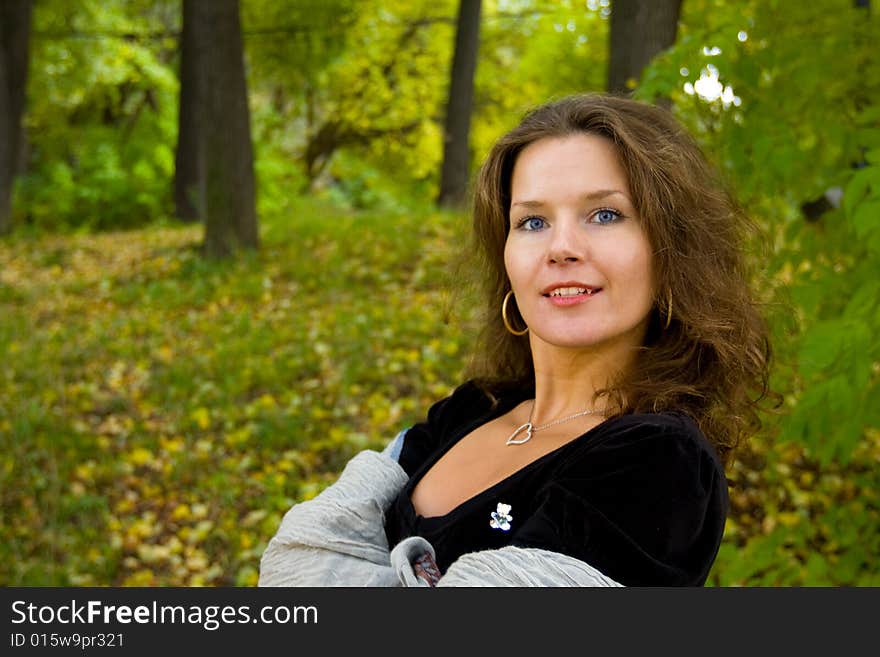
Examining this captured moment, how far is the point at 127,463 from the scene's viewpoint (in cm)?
586

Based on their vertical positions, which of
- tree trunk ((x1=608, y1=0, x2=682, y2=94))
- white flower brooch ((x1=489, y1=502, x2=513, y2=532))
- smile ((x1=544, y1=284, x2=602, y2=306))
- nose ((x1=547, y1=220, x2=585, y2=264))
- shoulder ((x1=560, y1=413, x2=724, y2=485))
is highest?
tree trunk ((x1=608, y1=0, x2=682, y2=94))

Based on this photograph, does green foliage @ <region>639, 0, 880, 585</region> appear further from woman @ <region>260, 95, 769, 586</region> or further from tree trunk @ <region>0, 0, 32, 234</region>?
tree trunk @ <region>0, 0, 32, 234</region>

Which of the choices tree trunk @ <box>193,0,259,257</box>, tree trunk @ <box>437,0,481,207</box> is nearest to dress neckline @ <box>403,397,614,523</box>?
tree trunk @ <box>193,0,259,257</box>

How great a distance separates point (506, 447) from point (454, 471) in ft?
0.37

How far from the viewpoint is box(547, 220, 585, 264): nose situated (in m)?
1.53

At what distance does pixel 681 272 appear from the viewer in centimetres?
160

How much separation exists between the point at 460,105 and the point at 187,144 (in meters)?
4.57

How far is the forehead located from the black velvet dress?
401 mm

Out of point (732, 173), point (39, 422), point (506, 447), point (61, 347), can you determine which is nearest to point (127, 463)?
point (39, 422)

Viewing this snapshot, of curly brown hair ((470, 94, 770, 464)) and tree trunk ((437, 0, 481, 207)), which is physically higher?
tree trunk ((437, 0, 481, 207))

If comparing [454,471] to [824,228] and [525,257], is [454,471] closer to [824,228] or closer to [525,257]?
[525,257]

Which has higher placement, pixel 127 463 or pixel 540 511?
pixel 540 511

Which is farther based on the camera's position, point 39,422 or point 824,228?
point 39,422

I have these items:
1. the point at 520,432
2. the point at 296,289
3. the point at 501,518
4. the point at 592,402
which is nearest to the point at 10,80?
the point at 296,289
